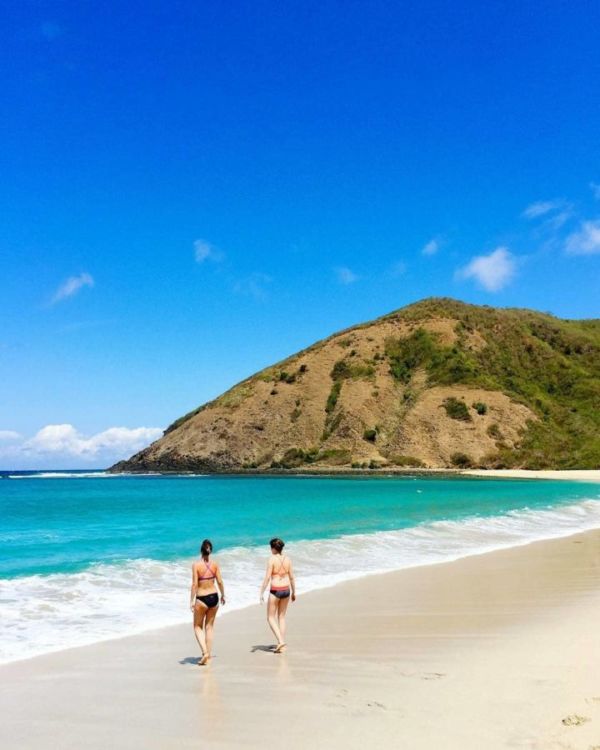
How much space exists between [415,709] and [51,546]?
18.5 meters

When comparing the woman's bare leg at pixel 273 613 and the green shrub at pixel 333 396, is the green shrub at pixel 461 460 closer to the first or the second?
the green shrub at pixel 333 396

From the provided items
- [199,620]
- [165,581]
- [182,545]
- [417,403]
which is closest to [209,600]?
[199,620]

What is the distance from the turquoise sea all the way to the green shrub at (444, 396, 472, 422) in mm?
59392

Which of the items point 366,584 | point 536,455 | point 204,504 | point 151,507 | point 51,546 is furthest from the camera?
point 536,455

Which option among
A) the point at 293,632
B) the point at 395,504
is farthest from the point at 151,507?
the point at 293,632

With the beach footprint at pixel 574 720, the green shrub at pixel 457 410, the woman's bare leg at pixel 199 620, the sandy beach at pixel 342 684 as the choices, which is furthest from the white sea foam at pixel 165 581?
the green shrub at pixel 457 410

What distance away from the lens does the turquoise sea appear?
12406mm

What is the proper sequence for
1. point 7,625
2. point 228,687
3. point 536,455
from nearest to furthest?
1. point 228,687
2. point 7,625
3. point 536,455

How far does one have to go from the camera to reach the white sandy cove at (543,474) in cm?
8306

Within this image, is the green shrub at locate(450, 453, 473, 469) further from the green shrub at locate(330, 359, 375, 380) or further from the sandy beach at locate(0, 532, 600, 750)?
the sandy beach at locate(0, 532, 600, 750)

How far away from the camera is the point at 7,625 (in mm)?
11445

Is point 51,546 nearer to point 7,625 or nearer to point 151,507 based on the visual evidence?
point 7,625

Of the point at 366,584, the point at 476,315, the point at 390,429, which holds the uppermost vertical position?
the point at 476,315

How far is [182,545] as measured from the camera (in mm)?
22812
